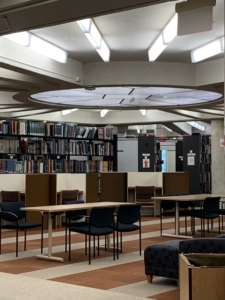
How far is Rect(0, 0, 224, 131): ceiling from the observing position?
5.12 meters

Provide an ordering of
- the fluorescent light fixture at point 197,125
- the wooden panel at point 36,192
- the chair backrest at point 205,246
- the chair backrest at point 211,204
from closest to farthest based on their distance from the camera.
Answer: the chair backrest at point 205,246 → the chair backrest at point 211,204 → the wooden panel at point 36,192 → the fluorescent light fixture at point 197,125

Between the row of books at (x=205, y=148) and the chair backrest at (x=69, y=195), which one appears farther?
the row of books at (x=205, y=148)

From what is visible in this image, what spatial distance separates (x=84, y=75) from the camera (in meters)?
10.5

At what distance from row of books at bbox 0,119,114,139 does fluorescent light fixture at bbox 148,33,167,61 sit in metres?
6.65

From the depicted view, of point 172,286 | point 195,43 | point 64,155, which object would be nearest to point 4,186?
point 64,155

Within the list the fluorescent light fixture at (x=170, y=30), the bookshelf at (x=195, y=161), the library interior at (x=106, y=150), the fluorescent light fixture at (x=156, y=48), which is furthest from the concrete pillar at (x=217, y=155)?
the fluorescent light fixture at (x=170, y=30)

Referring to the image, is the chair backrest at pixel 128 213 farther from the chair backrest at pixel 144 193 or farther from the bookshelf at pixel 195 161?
the bookshelf at pixel 195 161

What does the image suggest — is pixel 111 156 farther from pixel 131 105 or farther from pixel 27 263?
pixel 27 263

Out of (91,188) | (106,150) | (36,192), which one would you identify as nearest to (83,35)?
(36,192)

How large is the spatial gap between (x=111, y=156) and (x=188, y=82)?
25.8 ft

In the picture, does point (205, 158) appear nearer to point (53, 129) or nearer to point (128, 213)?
point (53, 129)

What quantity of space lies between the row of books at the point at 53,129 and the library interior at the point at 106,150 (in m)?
0.04

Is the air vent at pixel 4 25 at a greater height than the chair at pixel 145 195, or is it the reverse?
the air vent at pixel 4 25

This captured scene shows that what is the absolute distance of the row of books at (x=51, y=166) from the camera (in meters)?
14.8
